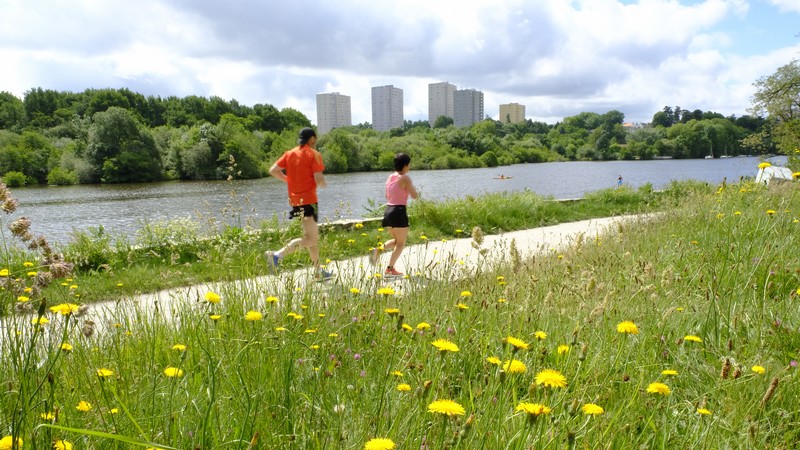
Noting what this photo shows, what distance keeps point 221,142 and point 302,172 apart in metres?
52.4

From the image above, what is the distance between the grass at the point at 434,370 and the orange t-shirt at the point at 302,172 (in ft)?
8.85

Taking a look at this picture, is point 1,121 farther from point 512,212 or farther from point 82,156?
point 512,212

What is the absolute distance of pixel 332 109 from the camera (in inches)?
7116

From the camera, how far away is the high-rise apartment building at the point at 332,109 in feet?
586

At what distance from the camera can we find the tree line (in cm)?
4691

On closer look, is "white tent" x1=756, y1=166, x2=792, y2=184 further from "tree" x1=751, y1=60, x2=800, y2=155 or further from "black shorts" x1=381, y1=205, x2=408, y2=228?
"tree" x1=751, y1=60, x2=800, y2=155

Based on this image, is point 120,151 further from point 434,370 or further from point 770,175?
point 434,370

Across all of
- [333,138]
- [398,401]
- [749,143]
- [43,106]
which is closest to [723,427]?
[398,401]

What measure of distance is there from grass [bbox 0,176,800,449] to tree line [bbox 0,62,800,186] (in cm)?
1831

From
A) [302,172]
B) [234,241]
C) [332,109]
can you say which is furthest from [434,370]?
[332,109]

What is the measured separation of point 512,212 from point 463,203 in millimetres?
1213

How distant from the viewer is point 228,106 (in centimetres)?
9000

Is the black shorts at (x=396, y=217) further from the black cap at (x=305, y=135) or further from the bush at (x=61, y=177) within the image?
the bush at (x=61, y=177)

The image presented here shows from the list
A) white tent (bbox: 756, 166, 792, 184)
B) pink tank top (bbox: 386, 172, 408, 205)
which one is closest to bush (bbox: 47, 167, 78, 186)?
pink tank top (bbox: 386, 172, 408, 205)
